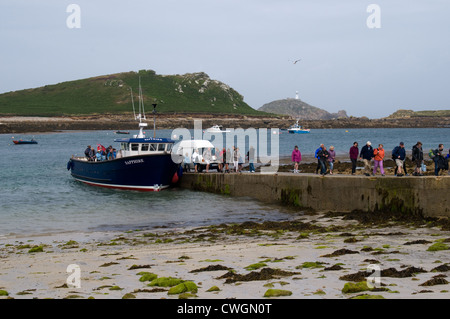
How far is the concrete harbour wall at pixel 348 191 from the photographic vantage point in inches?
827

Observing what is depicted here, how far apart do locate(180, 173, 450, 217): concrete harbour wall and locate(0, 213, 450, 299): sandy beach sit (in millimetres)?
1231

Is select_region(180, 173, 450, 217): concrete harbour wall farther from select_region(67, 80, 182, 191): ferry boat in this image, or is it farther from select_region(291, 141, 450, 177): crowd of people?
select_region(67, 80, 182, 191): ferry boat

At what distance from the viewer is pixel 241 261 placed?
14.6 metres

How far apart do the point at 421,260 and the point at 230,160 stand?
68.4 feet

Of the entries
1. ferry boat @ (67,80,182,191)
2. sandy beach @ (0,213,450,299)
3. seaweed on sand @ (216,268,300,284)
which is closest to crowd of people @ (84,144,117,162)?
ferry boat @ (67,80,182,191)

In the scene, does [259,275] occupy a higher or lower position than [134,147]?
lower

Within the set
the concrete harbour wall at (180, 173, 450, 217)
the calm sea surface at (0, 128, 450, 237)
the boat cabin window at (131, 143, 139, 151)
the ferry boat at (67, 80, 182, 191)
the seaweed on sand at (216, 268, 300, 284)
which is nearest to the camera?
the seaweed on sand at (216, 268, 300, 284)

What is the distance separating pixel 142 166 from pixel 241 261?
21298 millimetres

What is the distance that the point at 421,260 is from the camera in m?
13.8

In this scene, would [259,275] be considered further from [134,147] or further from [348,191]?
[134,147]

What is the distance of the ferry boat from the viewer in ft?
114

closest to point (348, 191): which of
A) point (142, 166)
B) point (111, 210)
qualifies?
point (111, 210)

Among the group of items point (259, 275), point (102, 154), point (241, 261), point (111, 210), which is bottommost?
point (111, 210)
